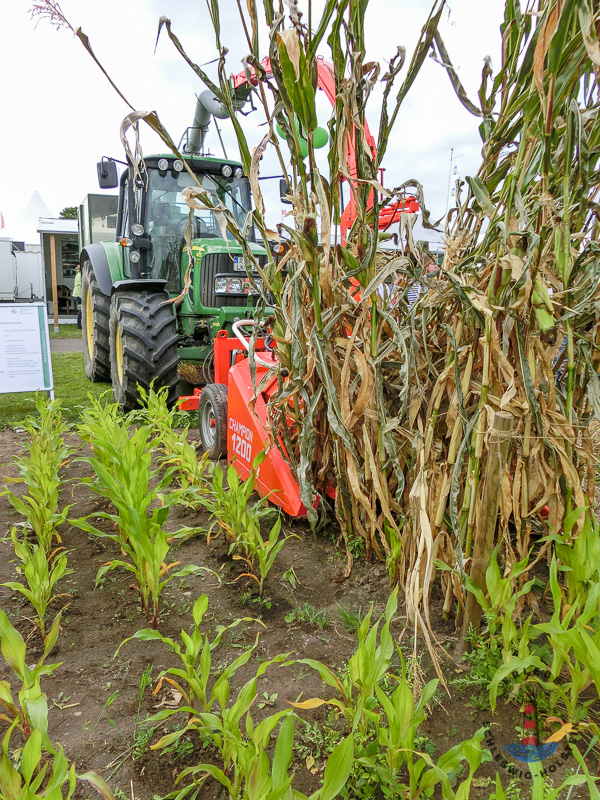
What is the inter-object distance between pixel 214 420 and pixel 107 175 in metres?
2.39

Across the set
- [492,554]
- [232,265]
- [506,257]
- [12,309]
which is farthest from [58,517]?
[12,309]

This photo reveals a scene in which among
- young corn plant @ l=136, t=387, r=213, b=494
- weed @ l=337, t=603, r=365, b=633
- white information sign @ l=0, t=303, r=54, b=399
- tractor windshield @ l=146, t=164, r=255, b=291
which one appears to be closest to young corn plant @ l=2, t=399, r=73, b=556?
young corn plant @ l=136, t=387, r=213, b=494

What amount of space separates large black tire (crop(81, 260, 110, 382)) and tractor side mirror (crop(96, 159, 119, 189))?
1140 mm

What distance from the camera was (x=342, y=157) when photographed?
1863mm

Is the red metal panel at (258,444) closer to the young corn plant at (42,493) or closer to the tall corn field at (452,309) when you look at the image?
the tall corn field at (452,309)

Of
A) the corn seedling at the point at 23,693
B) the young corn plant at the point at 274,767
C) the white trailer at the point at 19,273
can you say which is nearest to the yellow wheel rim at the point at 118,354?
the corn seedling at the point at 23,693

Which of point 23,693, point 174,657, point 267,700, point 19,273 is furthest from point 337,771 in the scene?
point 19,273

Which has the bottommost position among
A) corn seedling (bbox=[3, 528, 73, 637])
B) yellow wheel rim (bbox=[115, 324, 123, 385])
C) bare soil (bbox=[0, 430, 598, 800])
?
bare soil (bbox=[0, 430, 598, 800])

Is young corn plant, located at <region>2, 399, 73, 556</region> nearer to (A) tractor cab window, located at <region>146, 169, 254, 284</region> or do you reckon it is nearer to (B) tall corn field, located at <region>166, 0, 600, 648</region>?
(B) tall corn field, located at <region>166, 0, 600, 648</region>

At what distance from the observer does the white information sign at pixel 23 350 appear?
200 inches

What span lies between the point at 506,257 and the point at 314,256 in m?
0.68

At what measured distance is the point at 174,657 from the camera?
176cm

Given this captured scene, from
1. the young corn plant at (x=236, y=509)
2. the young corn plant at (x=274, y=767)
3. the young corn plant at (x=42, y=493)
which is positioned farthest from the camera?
the young corn plant at (x=42, y=493)

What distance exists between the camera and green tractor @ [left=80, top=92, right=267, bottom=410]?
4320mm
